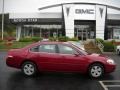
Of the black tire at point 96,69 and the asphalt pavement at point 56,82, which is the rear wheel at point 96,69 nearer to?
the black tire at point 96,69

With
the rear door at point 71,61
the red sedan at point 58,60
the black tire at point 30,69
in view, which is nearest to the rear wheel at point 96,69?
the red sedan at point 58,60

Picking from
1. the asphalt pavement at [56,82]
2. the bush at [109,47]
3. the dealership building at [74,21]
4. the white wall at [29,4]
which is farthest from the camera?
the white wall at [29,4]

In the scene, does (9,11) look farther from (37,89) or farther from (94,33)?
(37,89)

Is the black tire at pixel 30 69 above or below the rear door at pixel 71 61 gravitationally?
below

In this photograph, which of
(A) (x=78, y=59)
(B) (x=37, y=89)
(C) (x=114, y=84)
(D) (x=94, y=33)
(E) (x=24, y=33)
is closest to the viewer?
(B) (x=37, y=89)

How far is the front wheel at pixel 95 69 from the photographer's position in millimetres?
12516

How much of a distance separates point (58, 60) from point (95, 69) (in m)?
1.49

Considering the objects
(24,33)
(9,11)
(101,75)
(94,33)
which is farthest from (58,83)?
(9,11)

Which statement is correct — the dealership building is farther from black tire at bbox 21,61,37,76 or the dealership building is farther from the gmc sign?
black tire at bbox 21,61,37,76

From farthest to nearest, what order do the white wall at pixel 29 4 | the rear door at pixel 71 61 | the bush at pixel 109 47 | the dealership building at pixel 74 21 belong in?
the white wall at pixel 29 4 < the dealership building at pixel 74 21 < the bush at pixel 109 47 < the rear door at pixel 71 61

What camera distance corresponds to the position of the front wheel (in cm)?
1252

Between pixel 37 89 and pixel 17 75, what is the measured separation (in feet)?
9.93

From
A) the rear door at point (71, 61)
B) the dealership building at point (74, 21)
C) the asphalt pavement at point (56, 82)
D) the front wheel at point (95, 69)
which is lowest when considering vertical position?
the asphalt pavement at point (56, 82)

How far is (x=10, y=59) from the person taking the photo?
13.0m
